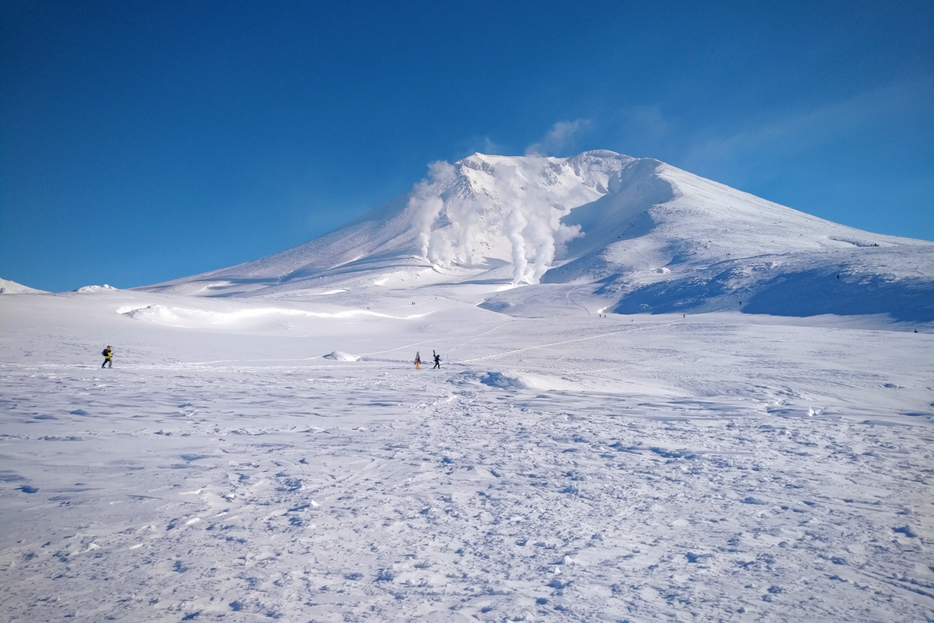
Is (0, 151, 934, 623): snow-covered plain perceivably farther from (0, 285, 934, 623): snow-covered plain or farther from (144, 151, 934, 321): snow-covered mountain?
(144, 151, 934, 321): snow-covered mountain

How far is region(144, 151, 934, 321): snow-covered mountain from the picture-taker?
49375mm

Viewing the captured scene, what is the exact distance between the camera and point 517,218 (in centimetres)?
12900

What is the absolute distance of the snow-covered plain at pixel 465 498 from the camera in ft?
14.4

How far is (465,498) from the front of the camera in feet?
22.3

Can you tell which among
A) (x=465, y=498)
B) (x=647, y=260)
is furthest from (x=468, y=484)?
(x=647, y=260)

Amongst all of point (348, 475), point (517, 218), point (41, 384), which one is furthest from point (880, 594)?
point (517, 218)

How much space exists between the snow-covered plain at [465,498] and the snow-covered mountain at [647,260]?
35.4 metres

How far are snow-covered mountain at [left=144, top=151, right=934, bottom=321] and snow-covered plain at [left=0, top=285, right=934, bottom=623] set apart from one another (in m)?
35.4

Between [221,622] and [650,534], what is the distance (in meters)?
4.57

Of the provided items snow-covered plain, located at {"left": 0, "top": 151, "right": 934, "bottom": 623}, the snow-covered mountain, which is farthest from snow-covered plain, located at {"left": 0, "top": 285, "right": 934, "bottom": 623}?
the snow-covered mountain

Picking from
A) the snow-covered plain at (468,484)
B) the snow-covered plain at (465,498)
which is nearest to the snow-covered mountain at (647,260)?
the snow-covered plain at (468,484)

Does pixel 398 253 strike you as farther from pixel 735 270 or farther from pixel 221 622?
pixel 221 622

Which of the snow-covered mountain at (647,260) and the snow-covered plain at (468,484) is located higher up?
the snow-covered mountain at (647,260)

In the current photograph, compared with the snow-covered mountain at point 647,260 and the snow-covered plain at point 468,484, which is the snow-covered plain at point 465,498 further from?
the snow-covered mountain at point 647,260
